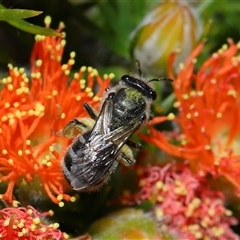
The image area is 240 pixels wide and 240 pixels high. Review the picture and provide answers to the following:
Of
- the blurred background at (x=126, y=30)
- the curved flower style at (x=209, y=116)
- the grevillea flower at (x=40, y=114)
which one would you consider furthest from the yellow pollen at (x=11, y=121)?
the curved flower style at (x=209, y=116)

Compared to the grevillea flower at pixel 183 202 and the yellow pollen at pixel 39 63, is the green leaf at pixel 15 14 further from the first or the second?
the grevillea flower at pixel 183 202

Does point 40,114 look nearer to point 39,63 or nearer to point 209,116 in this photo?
point 39,63

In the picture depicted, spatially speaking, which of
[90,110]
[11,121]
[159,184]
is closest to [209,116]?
[159,184]

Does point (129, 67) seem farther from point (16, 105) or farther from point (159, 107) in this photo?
point (16, 105)

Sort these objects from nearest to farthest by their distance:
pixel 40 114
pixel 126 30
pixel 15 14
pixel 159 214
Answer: pixel 15 14 < pixel 40 114 < pixel 159 214 < pixel 126 30

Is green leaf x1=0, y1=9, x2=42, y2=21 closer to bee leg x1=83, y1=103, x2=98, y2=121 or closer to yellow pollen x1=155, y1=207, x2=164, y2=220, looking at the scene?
bee leg x1=83, y1=103, x2=98, y2=121

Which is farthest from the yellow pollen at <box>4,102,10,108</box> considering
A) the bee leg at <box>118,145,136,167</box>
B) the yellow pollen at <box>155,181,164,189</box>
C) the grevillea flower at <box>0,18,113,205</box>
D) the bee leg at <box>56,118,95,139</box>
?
the yellow pollen at <box>155,181,164,189</box>

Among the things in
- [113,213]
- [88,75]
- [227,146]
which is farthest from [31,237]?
[227,146]
